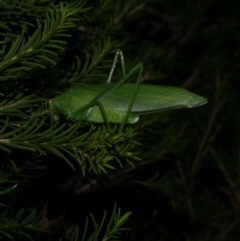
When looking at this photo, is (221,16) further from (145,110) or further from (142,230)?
(145,110)

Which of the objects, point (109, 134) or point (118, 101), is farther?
point (118, 101)

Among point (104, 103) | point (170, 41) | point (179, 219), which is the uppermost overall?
point (104, 103)

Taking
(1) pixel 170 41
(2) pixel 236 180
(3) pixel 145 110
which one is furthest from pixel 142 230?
(1) pixel 170 41

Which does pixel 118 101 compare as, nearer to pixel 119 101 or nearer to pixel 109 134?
pixel 119 101

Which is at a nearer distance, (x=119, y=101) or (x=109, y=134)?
(x=109, y=134)

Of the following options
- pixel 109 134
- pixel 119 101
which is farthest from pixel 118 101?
pixel 109 134

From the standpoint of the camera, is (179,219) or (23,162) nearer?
(23,162)
